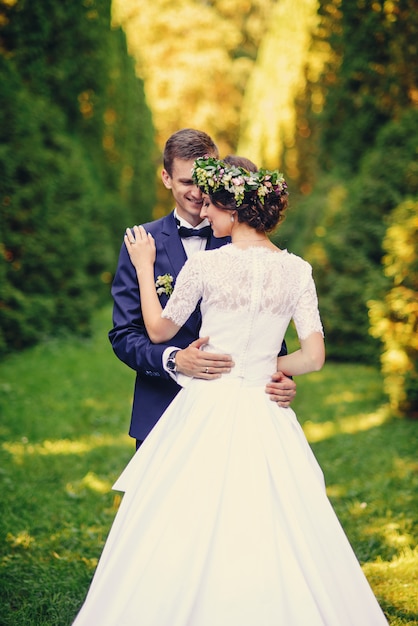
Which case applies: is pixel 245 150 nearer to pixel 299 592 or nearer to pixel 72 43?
pixel 72 43

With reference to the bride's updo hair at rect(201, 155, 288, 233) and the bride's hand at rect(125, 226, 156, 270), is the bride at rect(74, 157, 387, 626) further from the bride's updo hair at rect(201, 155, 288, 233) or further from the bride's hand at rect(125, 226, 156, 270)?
the bride's hand at rect(125, 226, 156, 270)

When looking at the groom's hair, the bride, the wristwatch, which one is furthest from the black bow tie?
the wristwatch

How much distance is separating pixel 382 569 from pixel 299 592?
180 cm

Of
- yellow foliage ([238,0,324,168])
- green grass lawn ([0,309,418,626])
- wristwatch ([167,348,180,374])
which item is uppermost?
yellow foliage ([238,0,324,168])

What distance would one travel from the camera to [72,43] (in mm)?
11461

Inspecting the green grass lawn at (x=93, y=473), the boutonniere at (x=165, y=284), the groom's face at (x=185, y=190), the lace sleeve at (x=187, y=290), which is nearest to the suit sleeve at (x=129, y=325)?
the boutonniere at (x=165, y=284)

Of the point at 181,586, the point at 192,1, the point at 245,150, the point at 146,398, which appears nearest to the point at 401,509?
the point at 146,398

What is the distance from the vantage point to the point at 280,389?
108 inches

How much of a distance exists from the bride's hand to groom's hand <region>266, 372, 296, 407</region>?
30.0 inches

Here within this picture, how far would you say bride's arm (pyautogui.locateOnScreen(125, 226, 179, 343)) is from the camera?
2826mm

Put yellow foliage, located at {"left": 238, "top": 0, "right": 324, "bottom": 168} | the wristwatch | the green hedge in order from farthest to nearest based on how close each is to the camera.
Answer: yellow foliage, located at {"left": 238, "top": 0, "right": 324, "bottom": 168} → the green hedge → the wristwatch

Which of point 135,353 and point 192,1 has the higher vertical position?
point 192,1

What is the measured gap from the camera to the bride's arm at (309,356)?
108 inches

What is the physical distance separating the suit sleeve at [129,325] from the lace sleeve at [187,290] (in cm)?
24
